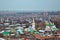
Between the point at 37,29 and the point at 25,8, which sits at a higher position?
the point at 25,8

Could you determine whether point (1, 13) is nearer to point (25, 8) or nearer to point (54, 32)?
point (25, 8)

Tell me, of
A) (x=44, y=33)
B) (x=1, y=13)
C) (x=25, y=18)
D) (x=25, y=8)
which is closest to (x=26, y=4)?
(x=25, y=8)

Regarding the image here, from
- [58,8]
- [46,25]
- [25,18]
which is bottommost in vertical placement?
[46,25]

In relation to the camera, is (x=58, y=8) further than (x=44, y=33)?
Yes

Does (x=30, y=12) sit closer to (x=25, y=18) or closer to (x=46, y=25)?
(x=25, y=18)

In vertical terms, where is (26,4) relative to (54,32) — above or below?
above

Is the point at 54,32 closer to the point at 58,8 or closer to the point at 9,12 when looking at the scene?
the point at 58,8

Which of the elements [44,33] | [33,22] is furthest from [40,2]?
[44,33]

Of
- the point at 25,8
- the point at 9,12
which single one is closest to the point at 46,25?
the point at 25,8

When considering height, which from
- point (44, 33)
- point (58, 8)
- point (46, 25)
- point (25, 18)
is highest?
point (58, 8)
